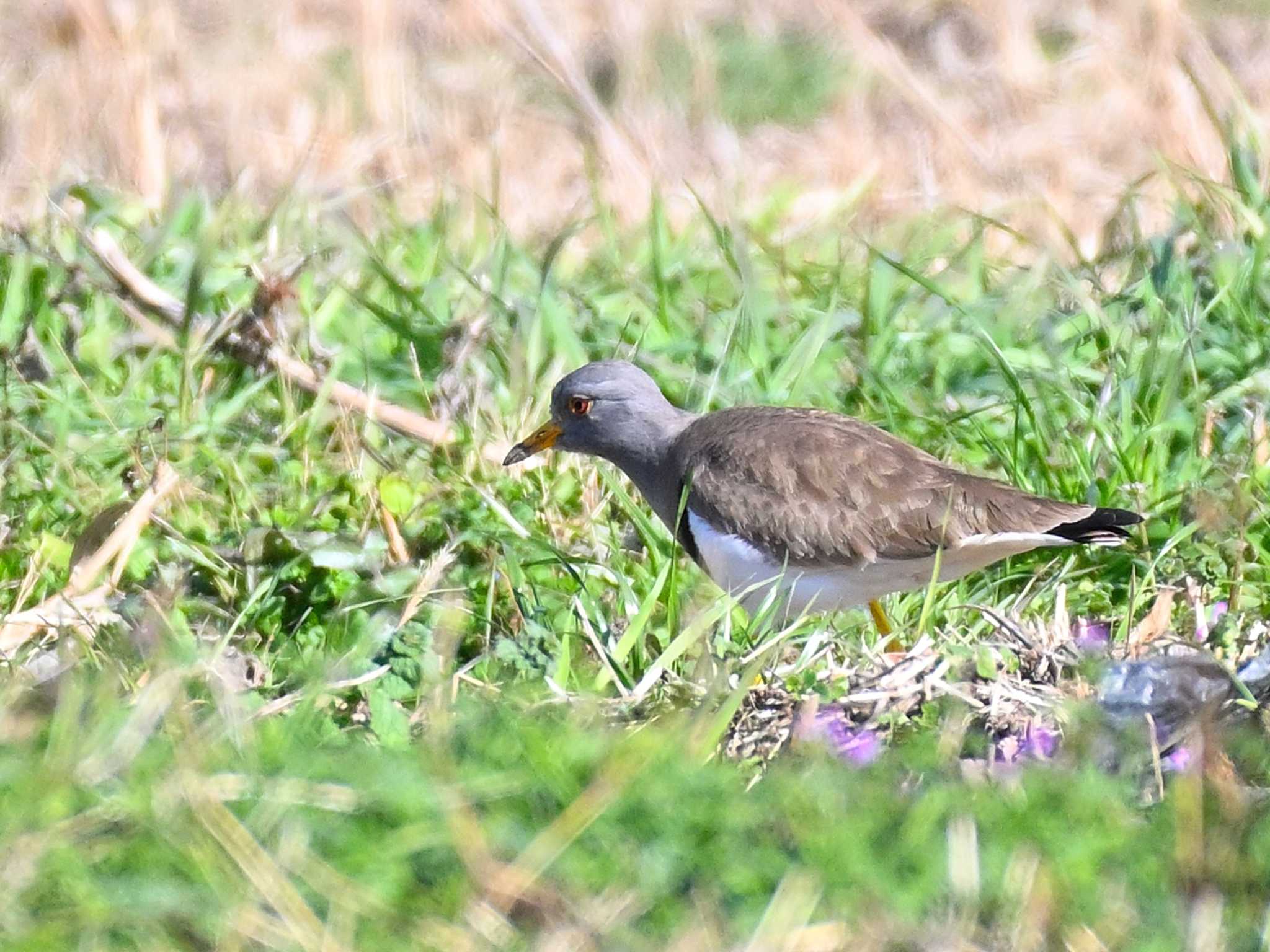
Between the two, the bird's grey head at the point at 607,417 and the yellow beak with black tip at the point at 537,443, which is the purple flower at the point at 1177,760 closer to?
the bird's grey head at the point at 607,417

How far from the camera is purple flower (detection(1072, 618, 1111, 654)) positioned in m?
4.26

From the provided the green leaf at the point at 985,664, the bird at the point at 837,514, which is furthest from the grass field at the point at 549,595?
the bird at the point at 837,514

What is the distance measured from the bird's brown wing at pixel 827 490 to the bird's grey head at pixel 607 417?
344 mm

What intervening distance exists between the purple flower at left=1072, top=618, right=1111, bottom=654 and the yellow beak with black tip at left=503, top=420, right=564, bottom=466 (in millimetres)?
1670

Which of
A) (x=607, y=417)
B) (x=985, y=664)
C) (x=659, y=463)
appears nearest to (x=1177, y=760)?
(x=985, y=664)

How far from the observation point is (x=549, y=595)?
15.5 ft

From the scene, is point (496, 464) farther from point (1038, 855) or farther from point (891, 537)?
point (1038, 855)

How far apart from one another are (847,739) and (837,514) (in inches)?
51.7

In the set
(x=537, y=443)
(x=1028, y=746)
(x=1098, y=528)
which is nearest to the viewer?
(x=1028, y=746)

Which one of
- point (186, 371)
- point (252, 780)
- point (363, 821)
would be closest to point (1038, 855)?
point (363, 821)

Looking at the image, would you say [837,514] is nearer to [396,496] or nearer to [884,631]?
[884,631]

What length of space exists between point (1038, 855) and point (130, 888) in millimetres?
1473

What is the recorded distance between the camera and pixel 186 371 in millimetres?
5684

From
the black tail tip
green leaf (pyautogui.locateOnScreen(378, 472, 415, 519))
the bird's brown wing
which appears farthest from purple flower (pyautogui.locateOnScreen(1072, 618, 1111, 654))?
green leaf (pyautogui.locateOnScreen(378, 472, 415, 519))
